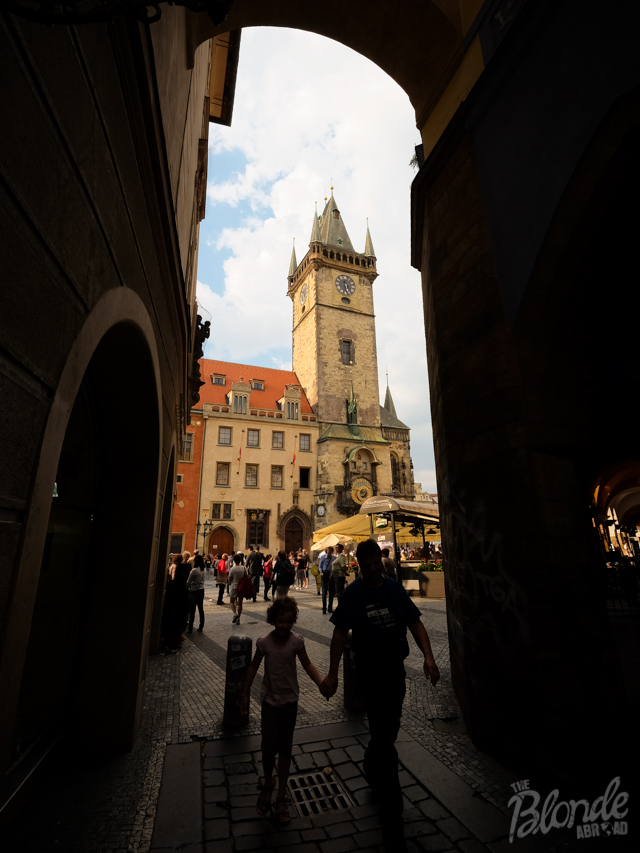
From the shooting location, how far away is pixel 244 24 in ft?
21.3

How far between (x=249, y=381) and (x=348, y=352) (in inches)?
395

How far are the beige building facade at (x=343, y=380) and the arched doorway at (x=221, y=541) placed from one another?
22.8 feet

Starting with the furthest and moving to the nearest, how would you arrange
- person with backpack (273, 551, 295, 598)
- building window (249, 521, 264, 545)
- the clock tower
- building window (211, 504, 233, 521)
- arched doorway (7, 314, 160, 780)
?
the clock tower < building window (249, 521, 264, 545) < building window (211, 504, 233, 521) < person with backpack (273, 551, 295, 598) < arched doorway (7, 314, 160, 780)

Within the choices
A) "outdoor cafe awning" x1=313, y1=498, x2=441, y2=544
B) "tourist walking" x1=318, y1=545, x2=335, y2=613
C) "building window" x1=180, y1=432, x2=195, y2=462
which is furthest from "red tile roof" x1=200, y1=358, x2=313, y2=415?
"tourist walking" x1=318, y1=545, x2=335, y2=613

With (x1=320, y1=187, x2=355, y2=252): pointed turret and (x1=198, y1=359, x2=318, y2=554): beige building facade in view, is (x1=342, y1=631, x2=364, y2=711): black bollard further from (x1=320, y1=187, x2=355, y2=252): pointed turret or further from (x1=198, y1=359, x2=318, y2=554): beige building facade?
(x1=320, y1=187, x2=355, y2=252): pointed turret

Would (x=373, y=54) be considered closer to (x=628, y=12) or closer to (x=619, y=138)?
(x=628, y=12)

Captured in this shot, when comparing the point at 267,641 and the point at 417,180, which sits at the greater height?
the point at 417,180

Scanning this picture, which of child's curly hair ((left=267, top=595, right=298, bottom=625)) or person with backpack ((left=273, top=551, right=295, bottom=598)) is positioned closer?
child's curly hair ((left=267, top=595, right=298, bottom=625))

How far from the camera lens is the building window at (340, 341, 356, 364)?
137 feet

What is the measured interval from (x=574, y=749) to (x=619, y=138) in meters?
4.65

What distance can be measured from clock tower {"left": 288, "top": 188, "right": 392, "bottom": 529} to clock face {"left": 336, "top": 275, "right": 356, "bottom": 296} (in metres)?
0.10

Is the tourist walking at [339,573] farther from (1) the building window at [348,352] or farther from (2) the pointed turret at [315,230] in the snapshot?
(2) the pointed turret at [315,230]

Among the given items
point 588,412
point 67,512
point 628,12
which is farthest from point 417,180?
point 67,512

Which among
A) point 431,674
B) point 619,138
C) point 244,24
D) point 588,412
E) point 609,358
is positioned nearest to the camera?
point 431,674
